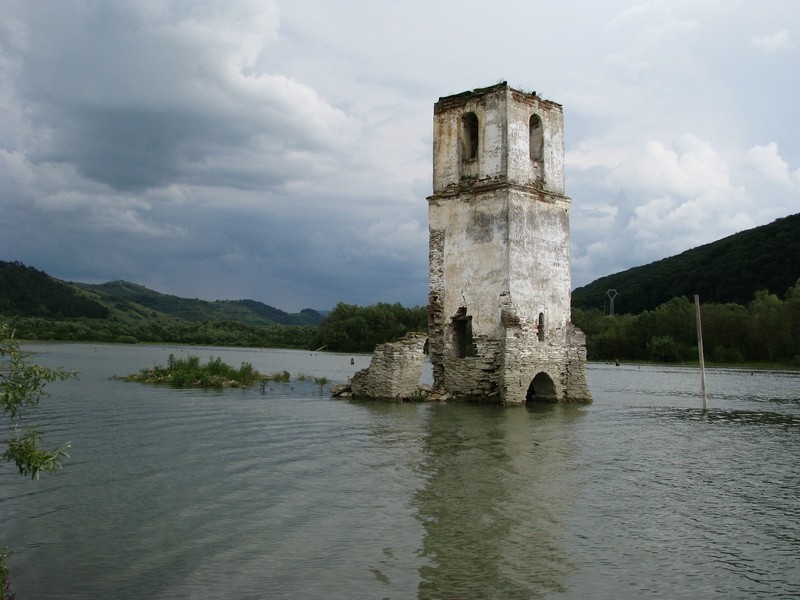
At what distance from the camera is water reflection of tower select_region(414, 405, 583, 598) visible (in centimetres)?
675

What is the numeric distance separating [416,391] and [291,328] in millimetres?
92989

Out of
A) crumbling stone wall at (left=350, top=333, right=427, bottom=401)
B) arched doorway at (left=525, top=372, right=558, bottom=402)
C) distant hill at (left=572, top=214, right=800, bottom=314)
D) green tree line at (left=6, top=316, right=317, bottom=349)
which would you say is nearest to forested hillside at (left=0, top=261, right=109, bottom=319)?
green tree line at (left=6, top=316, right=317, bottom=349)

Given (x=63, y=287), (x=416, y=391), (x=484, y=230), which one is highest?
(x=63, y=287)

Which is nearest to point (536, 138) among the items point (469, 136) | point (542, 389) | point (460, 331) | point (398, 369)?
point (469, 136)

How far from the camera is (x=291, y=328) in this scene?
114375 millimetres

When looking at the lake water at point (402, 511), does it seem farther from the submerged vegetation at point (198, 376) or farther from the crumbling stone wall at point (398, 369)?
the submerged vegetation at point (198, 376)

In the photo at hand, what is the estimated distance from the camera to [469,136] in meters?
23.7

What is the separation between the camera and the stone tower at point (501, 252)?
21719 mm

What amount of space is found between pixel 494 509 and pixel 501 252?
13211mm

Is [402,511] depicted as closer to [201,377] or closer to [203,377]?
[203,377]

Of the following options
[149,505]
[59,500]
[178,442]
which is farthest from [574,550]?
[178,442]

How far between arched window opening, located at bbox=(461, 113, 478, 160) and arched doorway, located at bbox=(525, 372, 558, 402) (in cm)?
724

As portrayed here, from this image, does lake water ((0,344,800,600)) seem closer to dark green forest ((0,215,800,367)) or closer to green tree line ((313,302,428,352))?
dark green forest ((0,215,800,367))

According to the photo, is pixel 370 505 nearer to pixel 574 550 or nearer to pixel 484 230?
pixel 574 550
